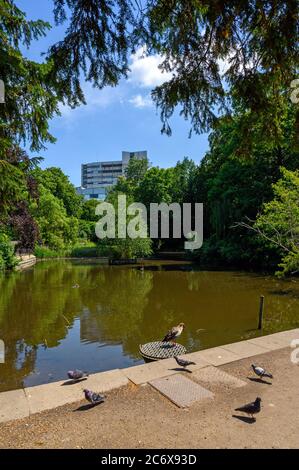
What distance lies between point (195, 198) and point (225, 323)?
2865cm

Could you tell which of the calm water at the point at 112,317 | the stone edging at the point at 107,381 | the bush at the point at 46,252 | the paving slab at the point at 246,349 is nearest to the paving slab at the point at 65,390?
the stone edging at the point at 107,381

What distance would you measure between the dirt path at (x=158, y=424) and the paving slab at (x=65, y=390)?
0.48ft

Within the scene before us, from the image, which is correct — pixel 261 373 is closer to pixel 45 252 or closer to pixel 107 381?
pixel 107 381

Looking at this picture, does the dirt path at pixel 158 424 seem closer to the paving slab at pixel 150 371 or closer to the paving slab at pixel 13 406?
the paving slab at pixel 13 406

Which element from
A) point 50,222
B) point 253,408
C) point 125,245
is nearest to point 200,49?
point 253,408

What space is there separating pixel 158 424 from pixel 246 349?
9.33ft

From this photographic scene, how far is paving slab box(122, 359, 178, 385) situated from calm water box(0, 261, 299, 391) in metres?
2.90

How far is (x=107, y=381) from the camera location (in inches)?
175

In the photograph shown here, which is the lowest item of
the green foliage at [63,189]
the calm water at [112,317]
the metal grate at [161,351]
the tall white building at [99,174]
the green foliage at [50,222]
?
the calm water at [112,317]

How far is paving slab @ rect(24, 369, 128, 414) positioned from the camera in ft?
12.6

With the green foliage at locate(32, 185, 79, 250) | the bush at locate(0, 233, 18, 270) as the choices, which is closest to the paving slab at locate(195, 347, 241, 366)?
the bush at locate(0, 233, 18, 270)

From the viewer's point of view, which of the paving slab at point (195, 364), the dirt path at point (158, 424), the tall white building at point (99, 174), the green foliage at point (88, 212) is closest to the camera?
the dirt path at point (158, 424)

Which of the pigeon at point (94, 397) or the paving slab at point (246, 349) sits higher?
the pigeon at point (94, 397)

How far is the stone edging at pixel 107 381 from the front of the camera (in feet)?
12.4
